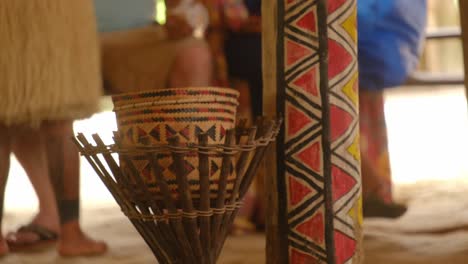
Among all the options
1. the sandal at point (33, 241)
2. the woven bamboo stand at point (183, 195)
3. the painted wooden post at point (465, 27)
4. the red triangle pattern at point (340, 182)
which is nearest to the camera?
the woven bamboo stand at point (183, 195)

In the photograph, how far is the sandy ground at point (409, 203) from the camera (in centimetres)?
145

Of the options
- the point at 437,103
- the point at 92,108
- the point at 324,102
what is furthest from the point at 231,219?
the point at 437,103

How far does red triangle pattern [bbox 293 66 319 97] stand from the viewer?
1072 mm

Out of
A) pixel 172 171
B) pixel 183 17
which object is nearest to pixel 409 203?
pixel 183 17

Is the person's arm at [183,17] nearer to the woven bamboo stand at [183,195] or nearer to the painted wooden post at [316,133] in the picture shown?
the painted wooden post at [316,133]

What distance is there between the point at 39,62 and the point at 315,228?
2.29 feet

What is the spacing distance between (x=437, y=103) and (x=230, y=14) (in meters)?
2.90

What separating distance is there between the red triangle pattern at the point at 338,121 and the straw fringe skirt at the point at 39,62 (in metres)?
0.62

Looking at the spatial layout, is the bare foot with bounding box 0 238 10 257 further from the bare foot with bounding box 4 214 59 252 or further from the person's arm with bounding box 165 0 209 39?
the person's arm with bounding box 165 0 209 39

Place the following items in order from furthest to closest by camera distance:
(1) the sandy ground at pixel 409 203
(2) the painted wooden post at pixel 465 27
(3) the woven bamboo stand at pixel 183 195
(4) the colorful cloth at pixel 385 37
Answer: (4) the colorful cloth at pixel 385 37
(1) the sandy ground at pixel 409 203
(2) the painted wooden post at pixel 465 27
(3) the woven bamboo stand at pixel 183 195

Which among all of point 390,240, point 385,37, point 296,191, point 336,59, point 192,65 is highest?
point 385,37

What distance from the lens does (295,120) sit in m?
1.08

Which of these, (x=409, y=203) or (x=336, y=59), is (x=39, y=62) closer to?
(x=336, y=59)

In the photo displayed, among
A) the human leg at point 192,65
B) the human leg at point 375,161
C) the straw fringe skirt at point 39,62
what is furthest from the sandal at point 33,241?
the human leg at point 375,161
